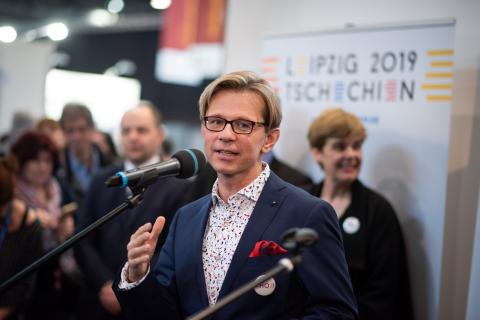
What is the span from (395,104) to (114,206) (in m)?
1.64

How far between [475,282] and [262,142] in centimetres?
131

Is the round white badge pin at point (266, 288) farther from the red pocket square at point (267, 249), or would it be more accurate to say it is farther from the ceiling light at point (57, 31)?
the ceiling light at point (57, 31)

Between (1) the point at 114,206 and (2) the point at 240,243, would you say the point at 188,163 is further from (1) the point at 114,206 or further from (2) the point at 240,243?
(1) the point at 114,206

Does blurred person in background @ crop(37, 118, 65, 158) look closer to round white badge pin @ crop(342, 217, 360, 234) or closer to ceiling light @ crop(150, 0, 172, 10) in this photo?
round white badge pin @ crop(342, 217, 360, 234)

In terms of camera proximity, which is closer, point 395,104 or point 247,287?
point 247,287

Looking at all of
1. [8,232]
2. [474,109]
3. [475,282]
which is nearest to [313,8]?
[474,109]

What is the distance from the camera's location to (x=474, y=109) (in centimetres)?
299

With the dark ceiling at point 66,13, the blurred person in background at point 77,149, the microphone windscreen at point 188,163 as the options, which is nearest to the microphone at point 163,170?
→ the microphone windscreen at point 188,163

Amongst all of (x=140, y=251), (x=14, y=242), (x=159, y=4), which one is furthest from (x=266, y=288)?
(x=159, y=4)

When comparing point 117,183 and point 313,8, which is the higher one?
point 313,8

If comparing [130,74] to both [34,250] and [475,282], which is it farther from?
[475,282]

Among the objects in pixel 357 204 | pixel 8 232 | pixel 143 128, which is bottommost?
pixel 8 232

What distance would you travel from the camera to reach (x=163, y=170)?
1.74 meters

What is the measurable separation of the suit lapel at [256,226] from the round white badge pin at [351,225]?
1.06 metres
